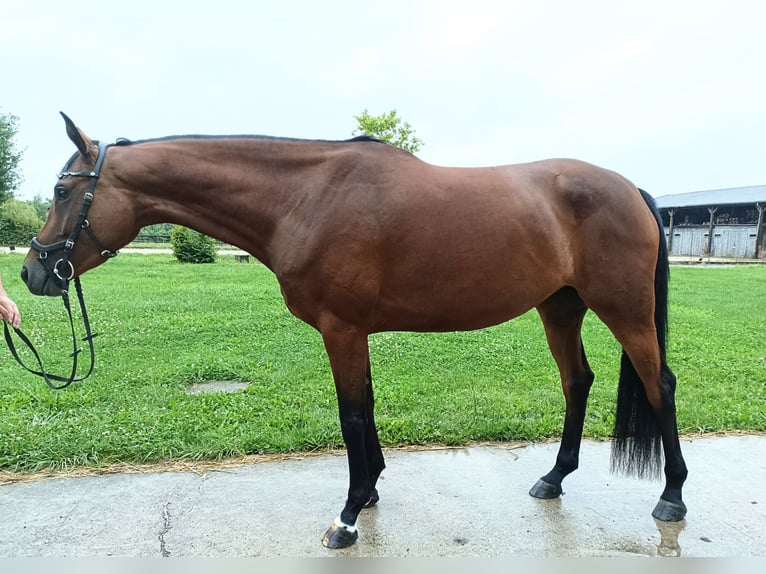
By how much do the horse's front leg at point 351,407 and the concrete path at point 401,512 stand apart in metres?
0.10

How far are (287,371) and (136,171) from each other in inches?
124

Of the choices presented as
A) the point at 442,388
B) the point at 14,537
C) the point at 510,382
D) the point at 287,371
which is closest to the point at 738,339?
the point at 510,382

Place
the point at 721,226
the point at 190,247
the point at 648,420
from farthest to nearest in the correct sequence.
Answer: the point at 721,226 → the point at 190,247 → the point at 648,420

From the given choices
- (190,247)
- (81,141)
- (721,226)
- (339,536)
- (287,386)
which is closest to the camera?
(81,141)

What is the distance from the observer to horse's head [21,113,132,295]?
237 centimetres

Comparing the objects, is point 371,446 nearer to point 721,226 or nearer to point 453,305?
point 453,305

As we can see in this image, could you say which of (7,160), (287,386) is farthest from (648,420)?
(7,160)

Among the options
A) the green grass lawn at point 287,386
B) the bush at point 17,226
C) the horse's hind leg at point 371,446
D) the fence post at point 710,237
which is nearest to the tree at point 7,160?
the bush at point 17,226

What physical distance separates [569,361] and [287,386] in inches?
105

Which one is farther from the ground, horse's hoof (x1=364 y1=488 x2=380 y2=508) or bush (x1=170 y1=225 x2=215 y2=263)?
bush (x1=170 y1=225 x2=215 y2=263)

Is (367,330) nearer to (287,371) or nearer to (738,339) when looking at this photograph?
(287,371)

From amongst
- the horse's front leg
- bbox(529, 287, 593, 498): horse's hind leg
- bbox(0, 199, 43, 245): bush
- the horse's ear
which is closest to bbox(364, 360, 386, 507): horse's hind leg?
the horse's front leg

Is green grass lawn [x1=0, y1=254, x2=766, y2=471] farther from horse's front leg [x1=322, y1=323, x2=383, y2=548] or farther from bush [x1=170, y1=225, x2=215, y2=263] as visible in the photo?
bush [x1=170, y1=225, x2=215, y2=263]

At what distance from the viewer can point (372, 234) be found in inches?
98.1
